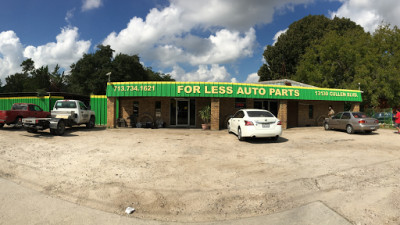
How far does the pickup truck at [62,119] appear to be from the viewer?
1098 centimetres

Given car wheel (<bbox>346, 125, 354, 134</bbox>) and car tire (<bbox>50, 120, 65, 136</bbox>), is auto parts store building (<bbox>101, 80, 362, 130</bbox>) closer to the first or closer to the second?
car tire (<bbox>50, 120, 65, 136</bbox>)

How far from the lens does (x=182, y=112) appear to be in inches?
664

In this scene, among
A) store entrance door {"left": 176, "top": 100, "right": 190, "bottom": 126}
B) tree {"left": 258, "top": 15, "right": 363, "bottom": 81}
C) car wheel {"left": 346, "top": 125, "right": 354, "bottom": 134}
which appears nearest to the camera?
car wheel {"left": 346, "top": 125, "right": 354, "bottom": 134}

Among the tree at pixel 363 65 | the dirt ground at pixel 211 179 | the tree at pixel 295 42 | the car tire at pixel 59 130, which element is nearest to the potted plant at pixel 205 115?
the dirt ground at pixel 211 179

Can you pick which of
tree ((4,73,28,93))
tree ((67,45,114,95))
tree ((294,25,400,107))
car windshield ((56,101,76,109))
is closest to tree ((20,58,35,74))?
tree ((4,73,28,93))

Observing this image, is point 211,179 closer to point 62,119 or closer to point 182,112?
point 62,119

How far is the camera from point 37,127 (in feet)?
35.9

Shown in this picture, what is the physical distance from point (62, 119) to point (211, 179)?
34.6 feet

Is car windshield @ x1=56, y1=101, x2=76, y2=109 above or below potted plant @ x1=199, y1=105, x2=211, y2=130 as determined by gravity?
above

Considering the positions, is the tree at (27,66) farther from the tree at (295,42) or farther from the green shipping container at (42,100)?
the tree at (295,42)

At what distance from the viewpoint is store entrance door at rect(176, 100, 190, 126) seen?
16.8 m

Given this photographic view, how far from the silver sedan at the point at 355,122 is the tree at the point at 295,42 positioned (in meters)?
24.5

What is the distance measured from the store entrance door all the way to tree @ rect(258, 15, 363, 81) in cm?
2708

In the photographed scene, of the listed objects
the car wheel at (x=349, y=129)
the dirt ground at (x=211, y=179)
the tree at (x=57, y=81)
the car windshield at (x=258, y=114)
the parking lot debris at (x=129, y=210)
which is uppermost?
the tree at (x=57, y=81)
